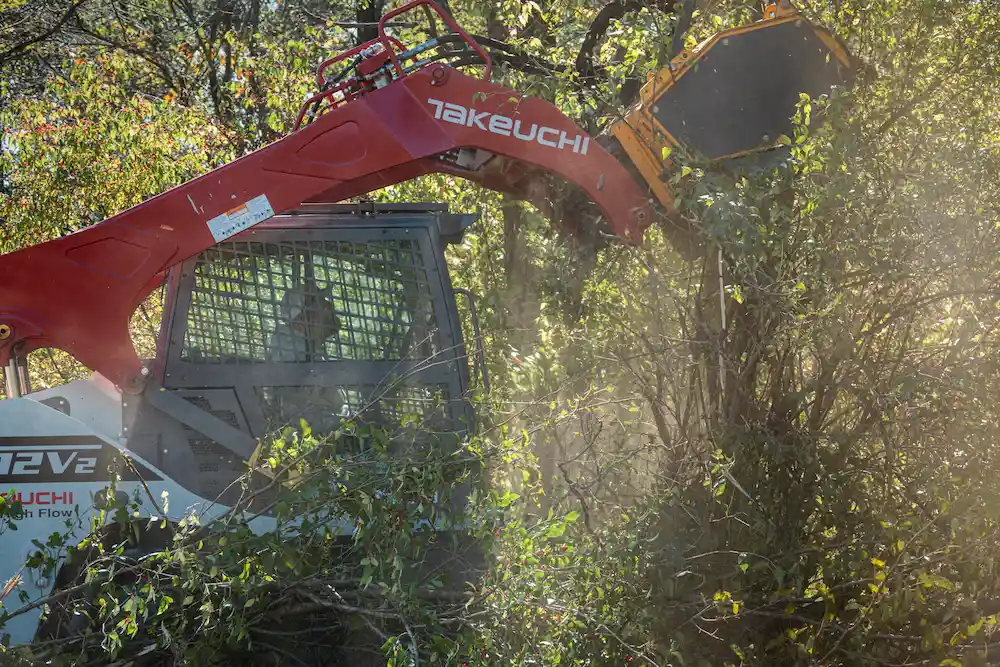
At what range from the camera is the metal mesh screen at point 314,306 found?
4656 millimetres

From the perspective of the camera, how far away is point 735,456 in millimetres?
4691

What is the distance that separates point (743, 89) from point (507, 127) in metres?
1.11

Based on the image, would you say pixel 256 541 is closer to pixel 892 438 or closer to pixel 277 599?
pixel 277 599

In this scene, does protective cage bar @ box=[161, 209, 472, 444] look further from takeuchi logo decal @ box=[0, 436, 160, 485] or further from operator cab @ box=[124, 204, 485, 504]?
takeuchi logo decal @ box=[0, 436, 160, 485]

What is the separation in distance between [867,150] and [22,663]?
3918mm

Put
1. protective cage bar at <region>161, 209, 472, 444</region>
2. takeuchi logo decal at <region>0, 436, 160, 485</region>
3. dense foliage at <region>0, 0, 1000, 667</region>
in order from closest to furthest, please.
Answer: dense foliage at <region>0, 0, 1000, 667</region>, takeuchi logo decal at <region>0, 436, 160, 485</region>, protective cage bar at <region>161, 209, 472, 444</region>

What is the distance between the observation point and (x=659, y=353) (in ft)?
16.3

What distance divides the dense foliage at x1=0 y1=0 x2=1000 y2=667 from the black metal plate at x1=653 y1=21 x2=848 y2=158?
17 cm

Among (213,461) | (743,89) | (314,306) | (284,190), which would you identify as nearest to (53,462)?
(213,461)

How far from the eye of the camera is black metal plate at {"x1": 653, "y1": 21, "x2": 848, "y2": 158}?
5.04 m

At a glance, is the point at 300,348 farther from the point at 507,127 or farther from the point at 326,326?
the point at 507,127

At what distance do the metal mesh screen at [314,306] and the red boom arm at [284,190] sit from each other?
0.82 feet

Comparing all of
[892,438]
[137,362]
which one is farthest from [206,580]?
[892,438]

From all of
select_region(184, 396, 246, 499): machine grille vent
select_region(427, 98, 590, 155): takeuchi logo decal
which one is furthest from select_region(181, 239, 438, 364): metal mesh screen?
select_region(427, 98, 590, 155): takeuchi logo decal
